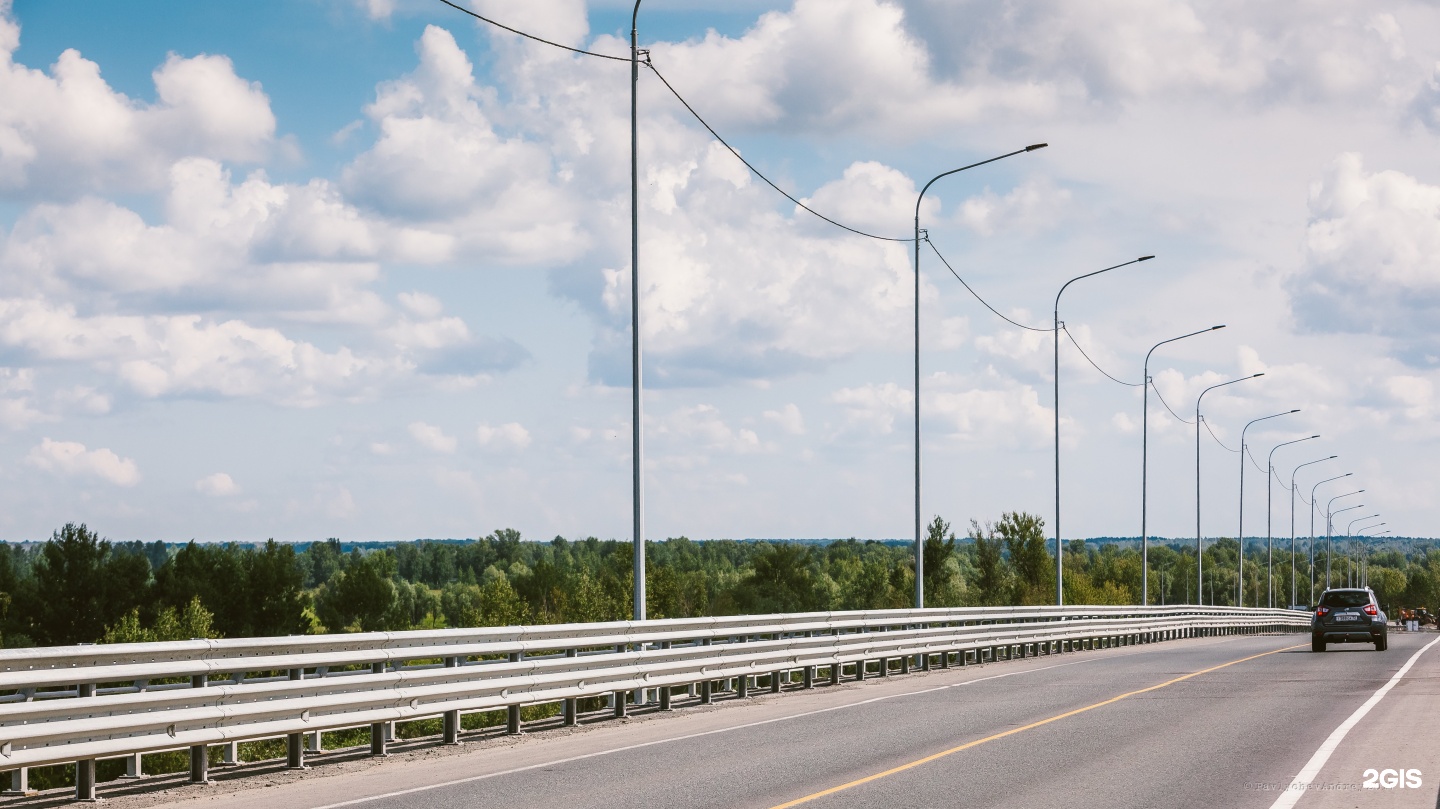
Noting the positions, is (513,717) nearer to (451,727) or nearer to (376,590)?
(451,727)

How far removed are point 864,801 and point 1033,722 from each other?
6.37 m

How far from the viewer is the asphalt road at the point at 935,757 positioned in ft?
37.3

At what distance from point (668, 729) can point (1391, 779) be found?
761 cm

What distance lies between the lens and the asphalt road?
11383mm

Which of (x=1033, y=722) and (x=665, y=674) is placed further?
(x=665, y=674)

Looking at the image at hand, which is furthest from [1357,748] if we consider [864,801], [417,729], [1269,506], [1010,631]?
[1269,506]

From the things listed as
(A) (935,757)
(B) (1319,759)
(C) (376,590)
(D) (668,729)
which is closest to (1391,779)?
(B) (1319,759)

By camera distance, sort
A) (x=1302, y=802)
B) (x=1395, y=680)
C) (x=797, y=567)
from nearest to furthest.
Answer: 1. (x=1302, y=802)
2. (x=1395, y=680)
3. (x=797, y=567)

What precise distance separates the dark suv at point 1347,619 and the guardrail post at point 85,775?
2970 cm

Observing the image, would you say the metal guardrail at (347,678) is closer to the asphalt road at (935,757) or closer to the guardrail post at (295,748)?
the guardrail post at (295,748)

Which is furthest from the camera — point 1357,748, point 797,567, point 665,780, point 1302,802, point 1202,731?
point 797,567

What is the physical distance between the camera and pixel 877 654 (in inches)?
993

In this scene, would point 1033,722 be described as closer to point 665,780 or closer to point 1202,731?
point 1202,731

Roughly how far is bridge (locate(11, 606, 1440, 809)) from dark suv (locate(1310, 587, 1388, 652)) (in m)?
12.2
